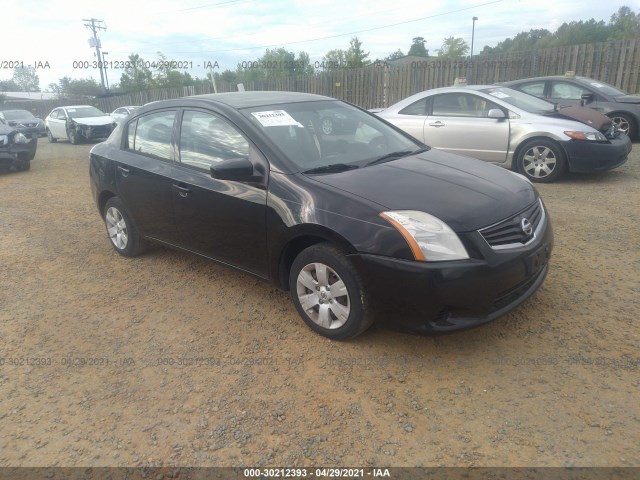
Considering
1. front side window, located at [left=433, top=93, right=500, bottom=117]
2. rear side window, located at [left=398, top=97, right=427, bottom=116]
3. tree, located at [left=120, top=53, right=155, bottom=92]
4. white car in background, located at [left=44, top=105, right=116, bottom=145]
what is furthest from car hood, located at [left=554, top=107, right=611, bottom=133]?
tree, located at [left=120, top=53, right=155, bottom=92]

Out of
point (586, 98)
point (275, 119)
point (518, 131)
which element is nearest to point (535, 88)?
point (586, 98)

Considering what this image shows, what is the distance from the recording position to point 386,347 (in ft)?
10.6

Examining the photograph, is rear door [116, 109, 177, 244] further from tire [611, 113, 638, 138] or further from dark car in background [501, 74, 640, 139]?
tire [611, 113, 638, 138]

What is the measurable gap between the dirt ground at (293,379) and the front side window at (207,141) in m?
1.16

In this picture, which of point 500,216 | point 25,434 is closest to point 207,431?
point 25,434

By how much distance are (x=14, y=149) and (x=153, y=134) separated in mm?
9237

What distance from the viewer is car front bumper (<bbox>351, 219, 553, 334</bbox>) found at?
2783 mm

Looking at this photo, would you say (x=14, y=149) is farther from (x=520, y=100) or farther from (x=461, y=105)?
(x=520, y=100)

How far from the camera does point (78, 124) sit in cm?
1836

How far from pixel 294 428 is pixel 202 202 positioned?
6.59ft

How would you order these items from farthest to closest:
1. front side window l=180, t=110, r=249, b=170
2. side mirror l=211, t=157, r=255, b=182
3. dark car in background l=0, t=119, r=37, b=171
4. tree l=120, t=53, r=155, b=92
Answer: tree l=120, t=53, r=155, b=92 → dark car in background l=0, t=119, r=37, b=171 → front side window l=180, t=110, r=249, b=170 → side mirror l=211, t=157, r=255, b=182

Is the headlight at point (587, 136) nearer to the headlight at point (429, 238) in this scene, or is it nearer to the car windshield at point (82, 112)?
the headlight at point (429, 238)

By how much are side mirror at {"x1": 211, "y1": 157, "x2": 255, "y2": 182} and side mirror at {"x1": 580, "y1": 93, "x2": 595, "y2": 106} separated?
8283mm

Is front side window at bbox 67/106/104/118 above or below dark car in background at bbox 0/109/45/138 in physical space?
above
